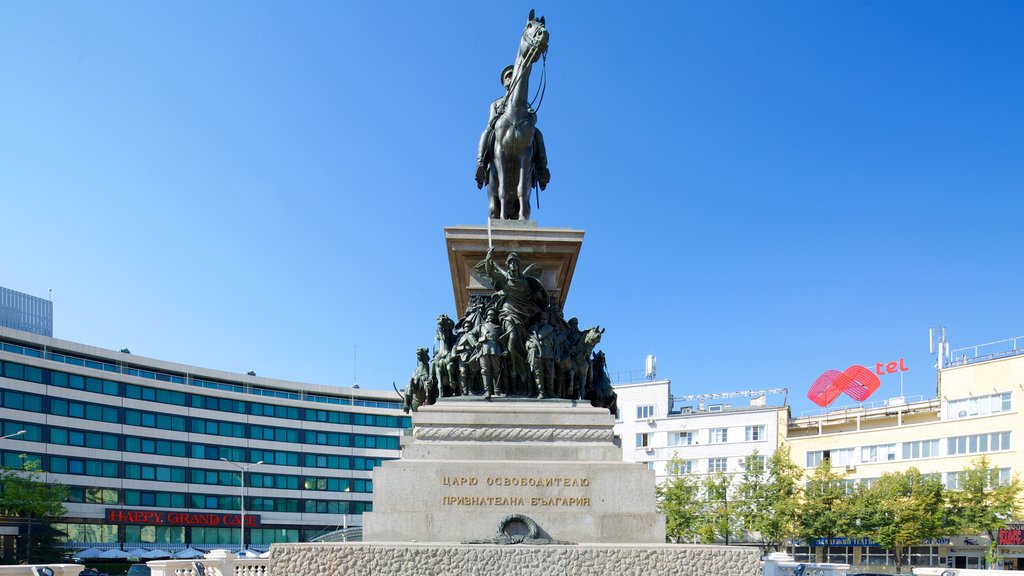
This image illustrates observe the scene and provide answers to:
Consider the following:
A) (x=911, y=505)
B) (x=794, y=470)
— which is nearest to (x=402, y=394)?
(x=911, y=505)

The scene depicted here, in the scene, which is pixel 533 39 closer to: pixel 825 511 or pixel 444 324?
pixel 444 324

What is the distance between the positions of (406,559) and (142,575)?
39753 millimetres

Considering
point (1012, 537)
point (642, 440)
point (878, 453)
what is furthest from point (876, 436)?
point (642, 440)

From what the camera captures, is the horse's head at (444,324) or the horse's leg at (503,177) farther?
the horse's leg at (503,177)

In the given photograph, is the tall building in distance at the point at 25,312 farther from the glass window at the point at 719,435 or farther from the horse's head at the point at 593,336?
the horse's head at the point at 593,336

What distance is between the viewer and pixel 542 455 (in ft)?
47.2

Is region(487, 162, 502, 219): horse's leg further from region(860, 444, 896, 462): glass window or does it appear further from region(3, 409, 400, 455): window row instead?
region(3, 409, 400, 455): window row

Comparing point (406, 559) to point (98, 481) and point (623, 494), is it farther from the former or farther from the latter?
point (98, 481)

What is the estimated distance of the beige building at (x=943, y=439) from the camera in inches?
2447

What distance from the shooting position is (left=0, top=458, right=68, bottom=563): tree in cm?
6769

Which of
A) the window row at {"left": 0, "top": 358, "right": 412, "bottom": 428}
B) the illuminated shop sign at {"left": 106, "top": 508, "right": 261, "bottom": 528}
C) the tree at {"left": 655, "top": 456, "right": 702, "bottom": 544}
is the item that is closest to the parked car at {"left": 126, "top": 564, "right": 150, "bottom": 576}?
the window row at {"left": 0, "top": 358, "right": 412, "bottom": 428}

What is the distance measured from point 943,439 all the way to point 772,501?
47.3ft

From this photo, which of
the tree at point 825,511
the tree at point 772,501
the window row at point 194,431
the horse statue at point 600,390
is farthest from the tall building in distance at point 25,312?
the horse statue at point 600,390

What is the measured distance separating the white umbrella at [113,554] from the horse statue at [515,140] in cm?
7552
